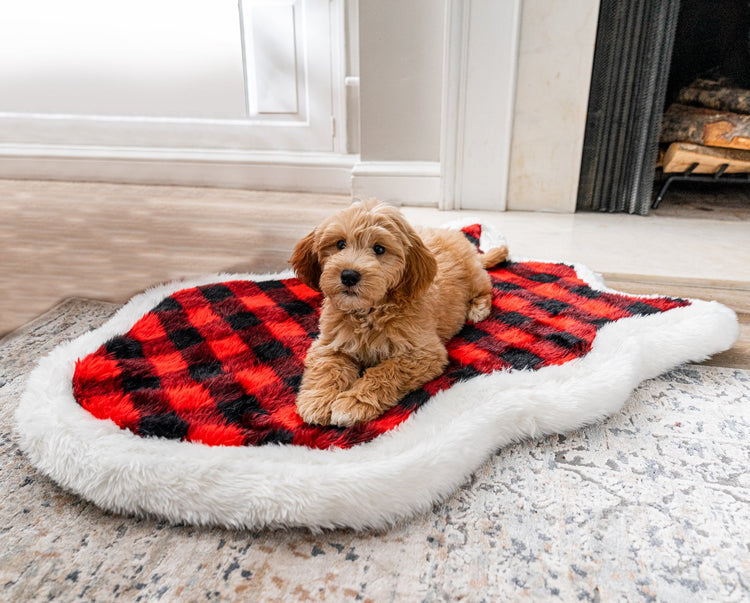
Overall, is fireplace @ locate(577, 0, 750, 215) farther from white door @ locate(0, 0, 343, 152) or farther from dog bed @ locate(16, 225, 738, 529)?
white door @ locate(0, 0, 343, 152)

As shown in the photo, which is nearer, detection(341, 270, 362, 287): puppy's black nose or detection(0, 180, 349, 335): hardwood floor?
detection(341, 270, 362, 287): puppy's black nose

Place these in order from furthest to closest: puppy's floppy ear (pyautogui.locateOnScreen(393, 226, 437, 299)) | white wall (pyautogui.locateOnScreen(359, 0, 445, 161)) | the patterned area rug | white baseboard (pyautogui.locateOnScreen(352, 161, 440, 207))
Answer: white baseboard (pyautogui.locateOnScreen(352, 161, 440, 207)), white wall (pyautogui.locateOnScreen(359, 0, 445, 161)), puppy's floppy ear (pyautogui.locateOnScreen(393, 226, 437, 299)), the patterned area rug

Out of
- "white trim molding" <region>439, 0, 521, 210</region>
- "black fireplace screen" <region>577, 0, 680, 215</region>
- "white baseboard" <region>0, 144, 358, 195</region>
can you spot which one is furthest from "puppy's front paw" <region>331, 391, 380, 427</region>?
"white baseboard" <region>0, 144, 358, 195</region>

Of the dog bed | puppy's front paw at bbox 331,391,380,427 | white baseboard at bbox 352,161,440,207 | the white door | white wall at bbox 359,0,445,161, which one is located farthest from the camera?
the white door

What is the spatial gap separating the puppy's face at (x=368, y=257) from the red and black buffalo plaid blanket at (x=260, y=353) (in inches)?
9.3

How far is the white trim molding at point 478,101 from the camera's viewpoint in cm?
256

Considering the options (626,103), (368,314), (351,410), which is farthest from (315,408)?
(626,103)

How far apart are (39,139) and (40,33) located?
24.5 inches

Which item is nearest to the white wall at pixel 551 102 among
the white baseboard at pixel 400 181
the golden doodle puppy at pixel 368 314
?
the white baseboard at pixel 400 181

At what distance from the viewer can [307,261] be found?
1.34 m

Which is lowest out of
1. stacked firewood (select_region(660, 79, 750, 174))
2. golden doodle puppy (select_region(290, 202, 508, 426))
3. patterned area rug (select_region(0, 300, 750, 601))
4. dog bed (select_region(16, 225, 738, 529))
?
patterned area rug (select_region(0, 300, 750, 601))

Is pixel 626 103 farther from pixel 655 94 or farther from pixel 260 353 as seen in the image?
pixel 260 353

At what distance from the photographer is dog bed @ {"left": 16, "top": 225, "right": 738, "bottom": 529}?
983mm

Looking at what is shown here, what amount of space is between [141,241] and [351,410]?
5.71 ft
